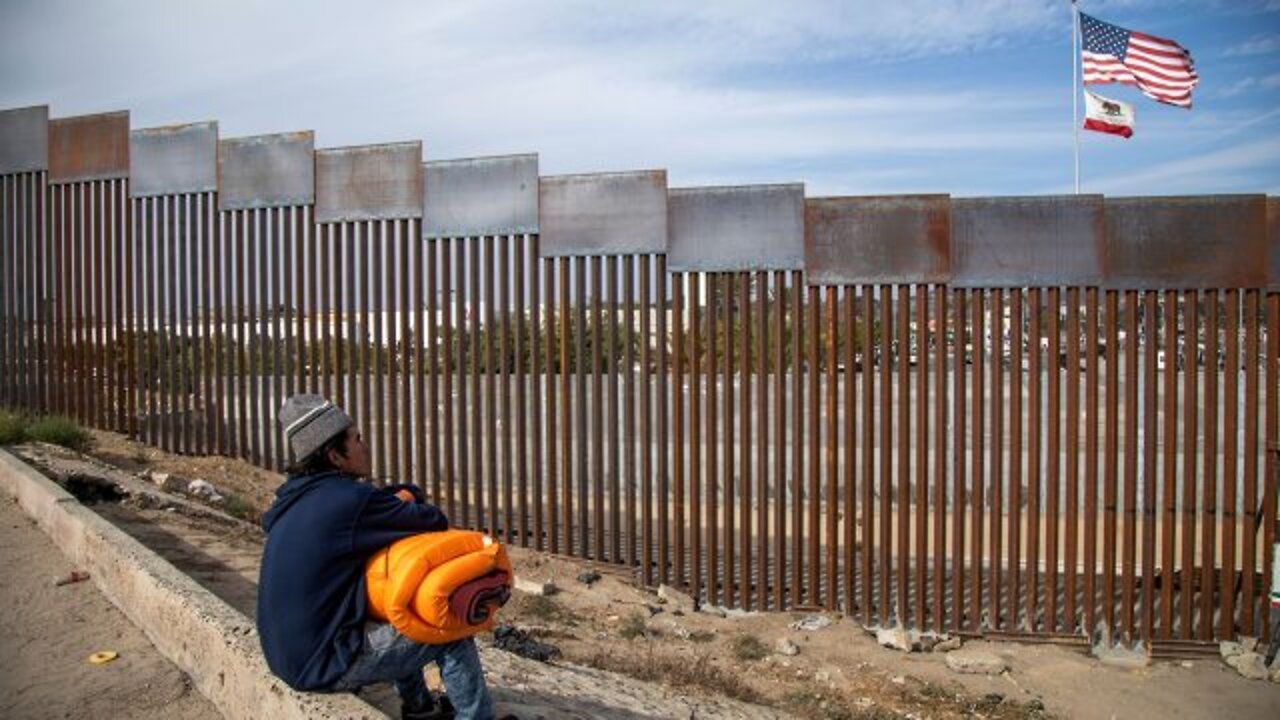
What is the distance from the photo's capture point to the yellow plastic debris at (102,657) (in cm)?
473

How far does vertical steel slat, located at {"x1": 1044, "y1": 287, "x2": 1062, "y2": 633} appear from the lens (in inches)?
282

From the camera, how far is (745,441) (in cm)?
770

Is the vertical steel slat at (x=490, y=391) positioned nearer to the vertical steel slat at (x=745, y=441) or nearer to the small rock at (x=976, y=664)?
the vertical steel slat at (x=745, y=441)

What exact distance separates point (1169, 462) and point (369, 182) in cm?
659

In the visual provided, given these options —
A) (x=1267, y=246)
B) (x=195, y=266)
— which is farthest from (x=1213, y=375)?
(x=195, y=266)

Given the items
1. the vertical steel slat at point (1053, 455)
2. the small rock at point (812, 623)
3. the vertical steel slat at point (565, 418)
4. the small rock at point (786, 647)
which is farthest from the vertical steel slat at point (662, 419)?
the vertical steel slat at point (1053, 455)

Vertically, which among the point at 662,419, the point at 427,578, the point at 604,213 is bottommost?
the point at 427,578

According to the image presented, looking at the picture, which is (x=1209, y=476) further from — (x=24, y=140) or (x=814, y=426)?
(x=24, y=140)

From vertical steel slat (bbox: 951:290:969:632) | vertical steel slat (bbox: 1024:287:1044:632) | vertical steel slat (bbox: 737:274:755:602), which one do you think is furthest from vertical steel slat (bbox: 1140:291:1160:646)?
vertical steel slat (bbox: 737:274:755:602)

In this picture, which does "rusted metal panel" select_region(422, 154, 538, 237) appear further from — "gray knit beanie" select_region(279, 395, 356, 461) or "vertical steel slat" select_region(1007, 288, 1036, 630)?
"gray knit beanie" select_region(279, 395, 356, 461)

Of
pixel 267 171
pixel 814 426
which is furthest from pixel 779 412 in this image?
pixel 267 171

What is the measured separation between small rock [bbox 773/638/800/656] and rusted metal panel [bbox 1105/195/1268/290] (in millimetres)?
3313

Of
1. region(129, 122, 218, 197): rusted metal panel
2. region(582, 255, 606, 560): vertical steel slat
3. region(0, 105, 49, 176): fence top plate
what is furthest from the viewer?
region(0, 105, 49, 176): fence top plate

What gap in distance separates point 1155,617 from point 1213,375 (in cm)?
183
